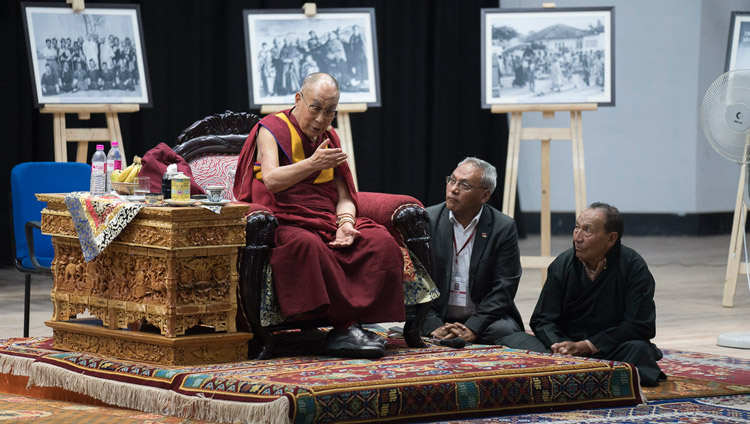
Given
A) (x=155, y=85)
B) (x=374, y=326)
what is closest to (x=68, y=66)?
(x=155, y=85)

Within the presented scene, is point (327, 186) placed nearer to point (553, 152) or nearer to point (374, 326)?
point (374, 326)

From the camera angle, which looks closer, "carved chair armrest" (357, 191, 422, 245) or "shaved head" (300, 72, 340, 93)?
"shaved head" (300, 72, 340, 93)

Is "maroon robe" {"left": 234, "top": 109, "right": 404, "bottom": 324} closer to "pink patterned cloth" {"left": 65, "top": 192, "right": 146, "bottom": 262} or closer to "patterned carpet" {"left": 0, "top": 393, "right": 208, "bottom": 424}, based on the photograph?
"pink patterned cloth" {"left": 65, "top": 192, "right": 146, "bottom": 262}

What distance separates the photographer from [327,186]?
13.4 feet

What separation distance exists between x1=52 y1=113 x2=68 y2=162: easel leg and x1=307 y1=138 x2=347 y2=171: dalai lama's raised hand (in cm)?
236

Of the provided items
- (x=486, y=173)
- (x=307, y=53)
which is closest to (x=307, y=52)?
(x=307, y=53)

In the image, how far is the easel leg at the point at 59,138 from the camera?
18.8ft

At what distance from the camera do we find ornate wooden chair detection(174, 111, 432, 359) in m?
3.69

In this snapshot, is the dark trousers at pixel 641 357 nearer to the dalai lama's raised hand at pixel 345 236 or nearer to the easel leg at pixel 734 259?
the dalai lama's raised hand at pixel 345 236

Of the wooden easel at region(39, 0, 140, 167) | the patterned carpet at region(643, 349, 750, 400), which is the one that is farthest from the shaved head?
the wooden easel at region(39, 0, 140, 167)

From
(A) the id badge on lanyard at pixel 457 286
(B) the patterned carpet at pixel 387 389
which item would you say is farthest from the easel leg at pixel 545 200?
(B) the patterned carpet at pixel 387 389

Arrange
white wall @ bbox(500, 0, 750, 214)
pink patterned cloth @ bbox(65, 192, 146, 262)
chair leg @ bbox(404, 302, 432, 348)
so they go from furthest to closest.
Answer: white wall @ bbox(500, 0, 750, 214) → chair leg @ bbox(404, 302, 432, 348) → pink patterned cloth @ bbox(65, 192, 146, 262)

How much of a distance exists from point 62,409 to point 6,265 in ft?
13.8

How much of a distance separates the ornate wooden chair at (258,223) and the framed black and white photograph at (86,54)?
146cm
